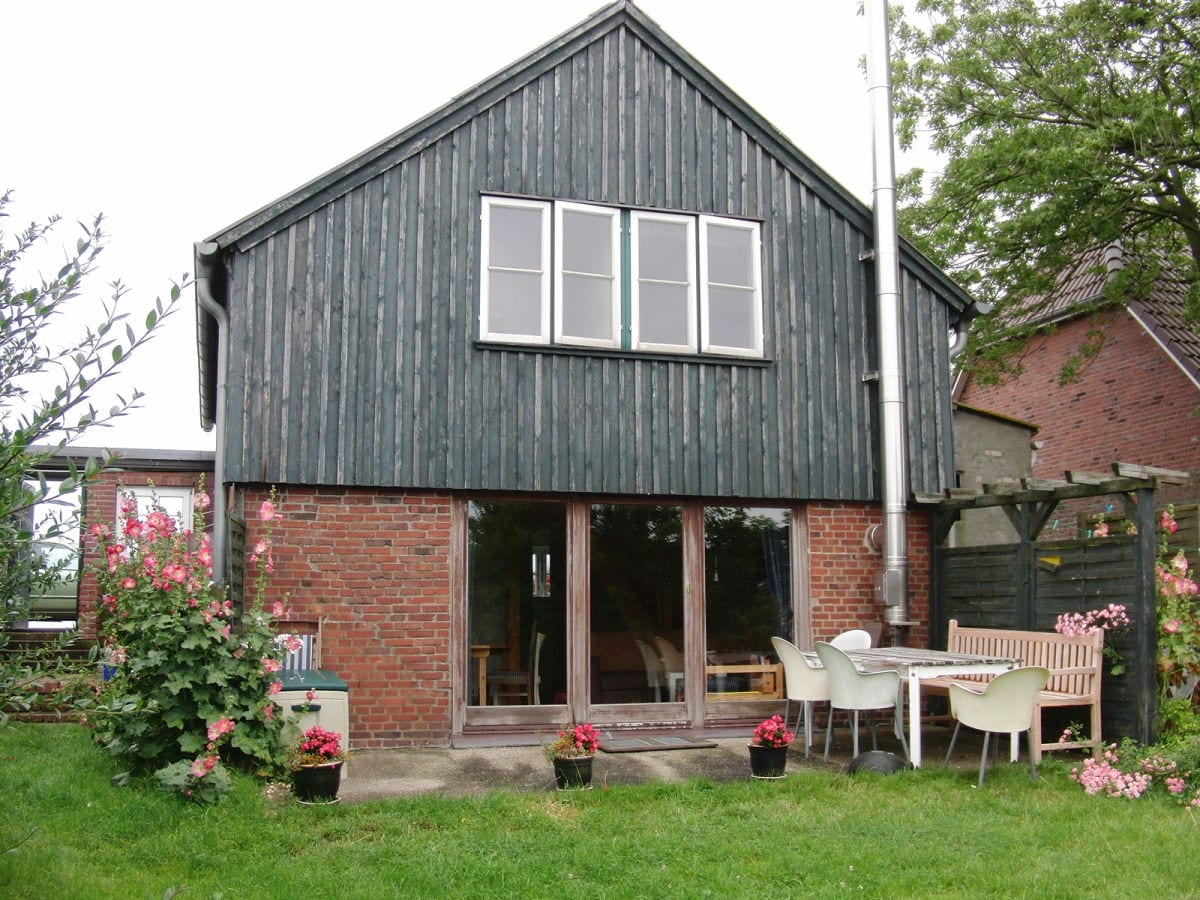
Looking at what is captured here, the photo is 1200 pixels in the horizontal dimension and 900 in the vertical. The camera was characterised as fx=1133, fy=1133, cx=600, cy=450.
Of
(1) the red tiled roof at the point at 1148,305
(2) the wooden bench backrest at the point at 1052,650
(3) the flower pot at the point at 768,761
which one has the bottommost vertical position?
(3) the flower pot at the point at 768,761

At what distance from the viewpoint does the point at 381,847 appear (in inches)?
239

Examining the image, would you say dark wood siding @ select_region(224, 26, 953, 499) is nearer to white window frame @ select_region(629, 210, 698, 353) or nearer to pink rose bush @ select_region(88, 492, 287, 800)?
white window frame @ select_region(629, 210, 698, 353)

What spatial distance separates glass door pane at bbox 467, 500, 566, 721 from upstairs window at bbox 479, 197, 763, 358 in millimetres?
1645

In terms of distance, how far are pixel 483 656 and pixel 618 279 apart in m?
3.65

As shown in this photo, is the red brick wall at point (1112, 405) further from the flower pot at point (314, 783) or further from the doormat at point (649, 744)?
the flower pot at point (314, 783)

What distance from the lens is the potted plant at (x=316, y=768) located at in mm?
6977

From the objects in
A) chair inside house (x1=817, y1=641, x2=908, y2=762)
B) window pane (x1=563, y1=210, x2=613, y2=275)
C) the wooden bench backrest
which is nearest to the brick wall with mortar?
window pane (x1=563, y1=210, x2=613, y2=275)

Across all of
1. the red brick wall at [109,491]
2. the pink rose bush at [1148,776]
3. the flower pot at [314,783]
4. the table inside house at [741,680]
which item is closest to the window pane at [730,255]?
the table inside house at [741,680]

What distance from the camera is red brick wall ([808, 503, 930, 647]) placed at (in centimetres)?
1089

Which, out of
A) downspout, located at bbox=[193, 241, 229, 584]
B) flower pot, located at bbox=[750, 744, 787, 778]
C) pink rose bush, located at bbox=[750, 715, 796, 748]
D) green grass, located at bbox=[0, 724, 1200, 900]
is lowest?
green grass, located at bbox=[0, 724, 1200, 900]

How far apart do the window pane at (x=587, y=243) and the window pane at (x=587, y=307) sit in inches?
4.4

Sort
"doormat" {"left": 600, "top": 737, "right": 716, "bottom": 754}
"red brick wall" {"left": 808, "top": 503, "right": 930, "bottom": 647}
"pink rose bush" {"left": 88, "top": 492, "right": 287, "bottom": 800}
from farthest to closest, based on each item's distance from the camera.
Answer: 1. "red brick wall" {"left": 808, "top": 503, "right": 930, "bottom": 647}
2. "doormat" {"left": 600, "top": 737, "right": 716, "bottom": 754}
3. "pink rose bush" {"left": 88, "top": 492, "right": 287, "bottom": 800}

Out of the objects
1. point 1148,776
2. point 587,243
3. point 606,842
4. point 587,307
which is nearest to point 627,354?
point 587,307

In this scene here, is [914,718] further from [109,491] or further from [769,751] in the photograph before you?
[109,491]
